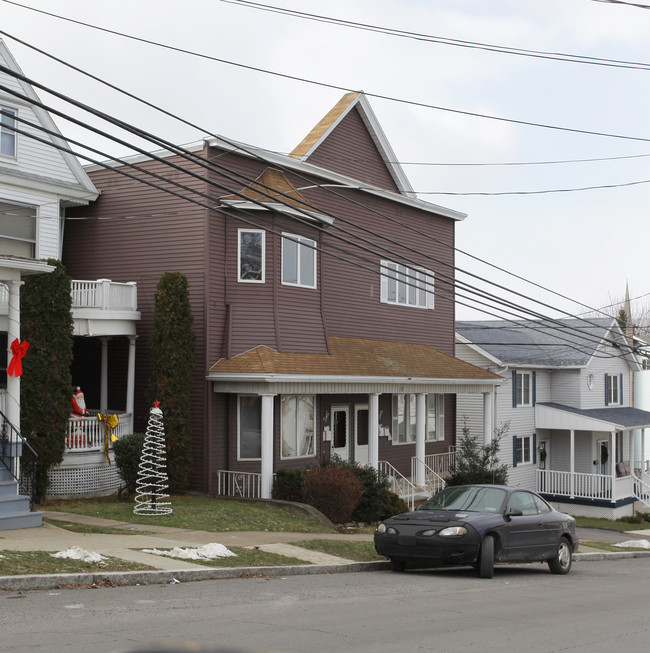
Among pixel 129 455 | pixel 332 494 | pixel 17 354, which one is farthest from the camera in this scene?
pixel 332 494

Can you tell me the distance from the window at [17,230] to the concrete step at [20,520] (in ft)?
29.0

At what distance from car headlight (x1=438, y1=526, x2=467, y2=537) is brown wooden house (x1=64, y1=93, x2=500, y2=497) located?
7.43 m

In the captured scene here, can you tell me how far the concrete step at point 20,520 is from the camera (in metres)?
14.7

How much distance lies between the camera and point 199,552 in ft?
43.7

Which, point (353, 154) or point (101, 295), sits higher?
point (353, 154)

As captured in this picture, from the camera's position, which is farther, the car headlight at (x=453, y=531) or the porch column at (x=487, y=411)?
the porch column at (x=487, y=411)

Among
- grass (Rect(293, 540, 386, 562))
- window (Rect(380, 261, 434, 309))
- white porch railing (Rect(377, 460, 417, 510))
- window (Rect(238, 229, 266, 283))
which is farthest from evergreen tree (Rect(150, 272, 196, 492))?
window (Rect(380, 261, 434, 309))

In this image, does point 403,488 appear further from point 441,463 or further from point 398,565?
point 398,565

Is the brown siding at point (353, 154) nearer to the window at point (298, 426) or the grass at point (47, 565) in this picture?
the window at point (298, 426)

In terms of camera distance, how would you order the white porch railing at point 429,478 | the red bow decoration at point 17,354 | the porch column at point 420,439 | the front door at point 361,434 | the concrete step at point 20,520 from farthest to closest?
the front door at point 361,434, the white porch railing at point 429,478, the porch column at point 420,439, the red bow decoration at point 17,354, the concrete step at point 20,520

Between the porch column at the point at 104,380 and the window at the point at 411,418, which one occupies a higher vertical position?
the porch column at the point at 104,380

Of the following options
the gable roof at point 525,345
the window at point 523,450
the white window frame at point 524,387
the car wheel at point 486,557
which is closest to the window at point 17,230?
the car wheel at point 486,557

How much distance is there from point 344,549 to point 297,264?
1063 centimetres

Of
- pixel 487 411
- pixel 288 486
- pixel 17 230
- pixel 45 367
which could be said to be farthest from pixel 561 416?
pixel 45 367
